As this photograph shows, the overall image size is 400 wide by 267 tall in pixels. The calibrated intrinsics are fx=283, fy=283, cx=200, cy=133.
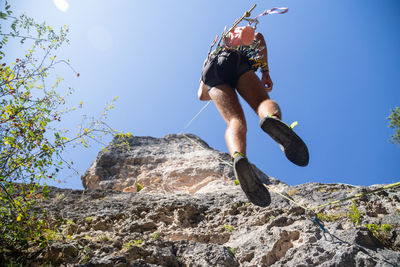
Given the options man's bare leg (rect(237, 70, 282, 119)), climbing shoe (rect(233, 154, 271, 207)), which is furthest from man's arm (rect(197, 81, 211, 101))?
climbing shoe (rect(233, 154, 271, 207))

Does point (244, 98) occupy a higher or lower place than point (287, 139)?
higher

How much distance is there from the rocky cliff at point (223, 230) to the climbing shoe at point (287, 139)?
0.82m

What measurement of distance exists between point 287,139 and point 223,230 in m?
1.74

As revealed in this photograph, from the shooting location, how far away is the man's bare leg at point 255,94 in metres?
3.26

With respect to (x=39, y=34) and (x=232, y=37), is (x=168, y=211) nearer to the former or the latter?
(x=232, y=37)

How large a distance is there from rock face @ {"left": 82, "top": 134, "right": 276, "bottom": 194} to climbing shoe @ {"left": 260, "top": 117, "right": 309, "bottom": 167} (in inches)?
165

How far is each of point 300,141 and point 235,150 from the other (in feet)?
2.32

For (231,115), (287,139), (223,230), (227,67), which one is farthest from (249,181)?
(227,67)

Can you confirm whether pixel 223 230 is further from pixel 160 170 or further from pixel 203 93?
pixel 160 170

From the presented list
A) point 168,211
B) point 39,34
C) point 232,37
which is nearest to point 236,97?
point 232,37

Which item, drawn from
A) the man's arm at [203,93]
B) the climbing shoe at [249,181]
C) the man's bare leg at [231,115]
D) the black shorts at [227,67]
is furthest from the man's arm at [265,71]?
the climbing shoe at [249,181]

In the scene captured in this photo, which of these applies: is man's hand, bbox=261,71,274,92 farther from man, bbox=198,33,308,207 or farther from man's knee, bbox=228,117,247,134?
man's knee, bbox=228,117,247,134

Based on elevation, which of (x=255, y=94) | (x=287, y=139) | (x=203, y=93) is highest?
(x=203, y=93)

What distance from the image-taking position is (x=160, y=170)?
29.3 feet
